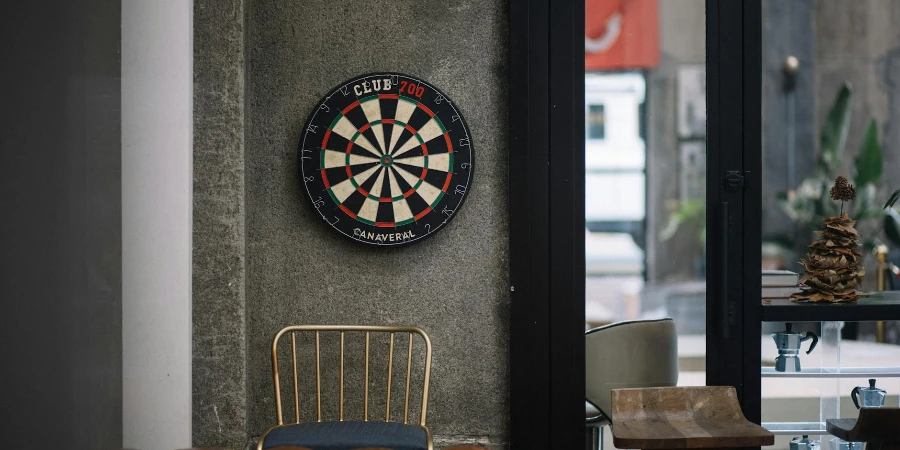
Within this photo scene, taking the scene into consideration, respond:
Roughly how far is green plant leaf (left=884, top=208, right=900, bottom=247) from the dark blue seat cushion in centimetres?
204

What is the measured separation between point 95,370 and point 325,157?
1.14 m

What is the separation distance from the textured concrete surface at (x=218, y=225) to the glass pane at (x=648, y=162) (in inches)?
53.6

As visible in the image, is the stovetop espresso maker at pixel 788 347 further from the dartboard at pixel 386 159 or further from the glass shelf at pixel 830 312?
the dartboard at pixel 386 159

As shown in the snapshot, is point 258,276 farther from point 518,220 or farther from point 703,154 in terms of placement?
point 703,154

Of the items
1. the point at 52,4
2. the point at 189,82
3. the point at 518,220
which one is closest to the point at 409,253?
the point at 518,220

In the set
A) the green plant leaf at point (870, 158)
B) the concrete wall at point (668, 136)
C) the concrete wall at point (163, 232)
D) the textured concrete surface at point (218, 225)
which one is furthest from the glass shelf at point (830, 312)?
the concrete wall at point (163, 232)

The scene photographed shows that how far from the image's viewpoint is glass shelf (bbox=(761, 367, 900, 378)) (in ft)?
10.9

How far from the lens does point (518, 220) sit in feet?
10.6

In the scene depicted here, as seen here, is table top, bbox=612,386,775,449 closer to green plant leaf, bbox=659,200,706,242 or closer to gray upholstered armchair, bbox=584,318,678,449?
gray upholstered armchair, bbox=584,318,678,449

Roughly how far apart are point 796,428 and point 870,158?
113cm

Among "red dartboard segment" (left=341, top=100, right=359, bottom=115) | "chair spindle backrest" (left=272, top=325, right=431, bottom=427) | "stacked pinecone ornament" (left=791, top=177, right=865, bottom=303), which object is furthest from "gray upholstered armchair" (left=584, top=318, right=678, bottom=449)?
"red dartboard segment" (left=341, top=100, right=359, bottom=115)

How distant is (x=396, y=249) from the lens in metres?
3.27

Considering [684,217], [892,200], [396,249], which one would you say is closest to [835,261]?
[892,200]

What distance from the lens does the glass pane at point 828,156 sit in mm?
3309
